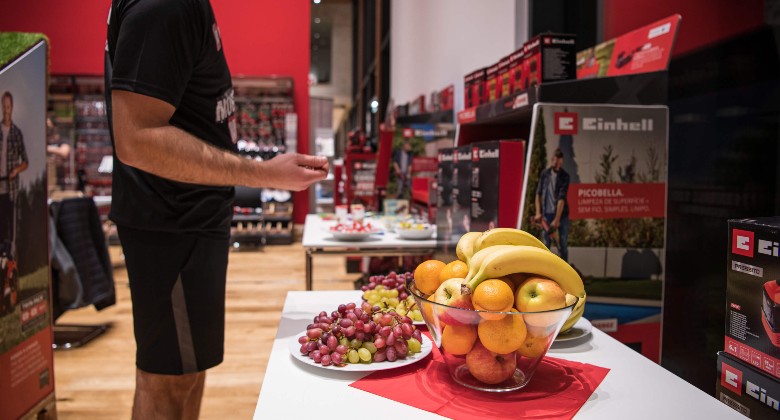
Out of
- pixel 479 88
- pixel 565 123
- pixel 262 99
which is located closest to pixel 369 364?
pixel 565 123

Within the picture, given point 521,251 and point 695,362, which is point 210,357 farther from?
point 695,362

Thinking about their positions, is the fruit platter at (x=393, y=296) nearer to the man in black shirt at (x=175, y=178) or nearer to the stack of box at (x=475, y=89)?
the man in black shirt at (x=175, y=178)

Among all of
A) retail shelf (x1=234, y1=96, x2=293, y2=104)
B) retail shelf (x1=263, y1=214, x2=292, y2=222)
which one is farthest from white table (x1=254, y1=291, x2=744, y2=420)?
retail shelf (x1=234, y1=96, x2=293, y2=104)

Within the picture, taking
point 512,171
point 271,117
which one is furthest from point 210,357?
point 271,117

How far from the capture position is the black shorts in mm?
1618

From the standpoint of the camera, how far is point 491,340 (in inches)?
35.7

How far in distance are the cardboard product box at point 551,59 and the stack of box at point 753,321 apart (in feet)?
2.96

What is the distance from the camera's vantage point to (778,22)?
5.46 feet

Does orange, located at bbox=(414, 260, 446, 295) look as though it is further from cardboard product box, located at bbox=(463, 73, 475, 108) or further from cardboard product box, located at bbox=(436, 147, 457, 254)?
cardboard product box, located at bbox=(463, 73, 475, 108)

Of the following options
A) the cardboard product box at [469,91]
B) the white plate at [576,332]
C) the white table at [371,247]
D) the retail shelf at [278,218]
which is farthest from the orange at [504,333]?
the retail shelf at [278,218]

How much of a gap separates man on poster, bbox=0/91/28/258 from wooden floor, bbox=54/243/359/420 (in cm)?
118

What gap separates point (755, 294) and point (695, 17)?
1464mm

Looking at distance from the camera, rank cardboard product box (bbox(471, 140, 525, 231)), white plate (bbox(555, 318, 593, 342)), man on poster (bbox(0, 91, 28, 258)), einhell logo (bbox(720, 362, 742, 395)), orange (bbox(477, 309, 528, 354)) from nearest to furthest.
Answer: orange (bbox(477, 309, 528, 354)), einhell logo (bbox(720, 362, 742, 395)), white plate (bbox(555, 318, 593, 342)), cardboard product box (bbox(471, 140, 525, 231)), man on poster (bbox(0, 91, 28, 258))

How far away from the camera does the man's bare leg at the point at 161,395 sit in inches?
64.2
